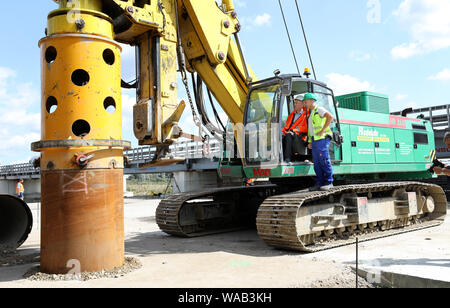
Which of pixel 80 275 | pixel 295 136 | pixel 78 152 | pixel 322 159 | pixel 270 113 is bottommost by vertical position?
pixel 80 275

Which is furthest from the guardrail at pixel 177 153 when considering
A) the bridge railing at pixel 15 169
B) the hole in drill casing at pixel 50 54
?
the hole in drill casing at pixel 50 54

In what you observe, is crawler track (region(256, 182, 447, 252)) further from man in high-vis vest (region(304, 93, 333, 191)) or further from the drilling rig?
man in high-vis vest (region(304, 93, 333, 191))

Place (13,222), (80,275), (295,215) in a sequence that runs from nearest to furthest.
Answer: (80,275)
(295,215)
(13,222)

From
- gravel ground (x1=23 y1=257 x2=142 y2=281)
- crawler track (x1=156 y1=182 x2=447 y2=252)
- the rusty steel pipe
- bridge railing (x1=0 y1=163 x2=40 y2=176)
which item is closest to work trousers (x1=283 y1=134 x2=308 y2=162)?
crawler track (x1=156 y1=182 x2=447 y2=252)

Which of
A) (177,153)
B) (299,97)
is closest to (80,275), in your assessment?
(299,97)

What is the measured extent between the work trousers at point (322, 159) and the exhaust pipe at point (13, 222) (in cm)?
551

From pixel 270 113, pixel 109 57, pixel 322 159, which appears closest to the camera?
pixel 109 57

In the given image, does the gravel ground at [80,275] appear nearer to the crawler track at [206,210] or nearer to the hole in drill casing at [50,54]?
the hole in drill casing at [50,54]

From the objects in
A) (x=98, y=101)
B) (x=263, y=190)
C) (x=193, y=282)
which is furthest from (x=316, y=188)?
(x=98, y=101)

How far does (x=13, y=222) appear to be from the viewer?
27.0ft

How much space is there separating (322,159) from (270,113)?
4.21ft

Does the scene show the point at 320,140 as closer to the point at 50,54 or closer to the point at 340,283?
the point at 340,283

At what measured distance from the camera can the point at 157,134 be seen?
605 centimetres
